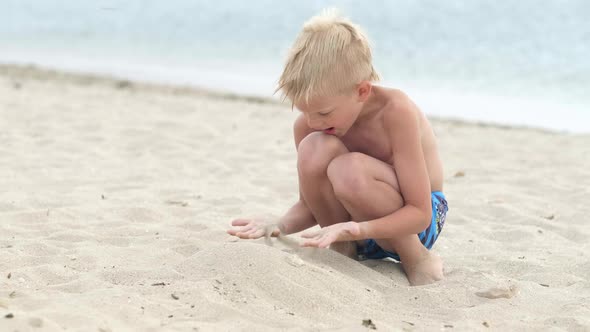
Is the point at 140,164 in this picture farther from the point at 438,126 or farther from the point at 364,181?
the point at 438,126

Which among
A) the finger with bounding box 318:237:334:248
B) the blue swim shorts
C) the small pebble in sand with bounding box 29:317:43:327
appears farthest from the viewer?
the blue swim shorts

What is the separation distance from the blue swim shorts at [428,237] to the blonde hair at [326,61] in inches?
24.0

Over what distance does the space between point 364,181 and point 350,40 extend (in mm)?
486

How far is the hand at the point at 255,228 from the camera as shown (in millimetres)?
2961

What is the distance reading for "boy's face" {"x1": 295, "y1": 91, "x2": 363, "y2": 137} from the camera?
8.86ft

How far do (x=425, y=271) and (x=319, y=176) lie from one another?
53cm

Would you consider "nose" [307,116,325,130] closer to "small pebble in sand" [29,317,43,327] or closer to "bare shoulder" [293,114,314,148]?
"bare shoulder" [293,114,314,148]

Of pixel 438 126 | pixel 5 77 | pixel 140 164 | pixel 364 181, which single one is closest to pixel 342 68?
pixel 364 181

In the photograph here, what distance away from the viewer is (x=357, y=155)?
2834 millimetres

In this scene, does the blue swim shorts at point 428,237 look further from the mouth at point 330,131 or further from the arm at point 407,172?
the mouth at point 330,131

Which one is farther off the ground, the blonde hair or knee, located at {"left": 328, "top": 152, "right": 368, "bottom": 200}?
the blonde hair

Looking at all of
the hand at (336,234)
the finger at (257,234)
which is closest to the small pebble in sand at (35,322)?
the hand at (336,234)

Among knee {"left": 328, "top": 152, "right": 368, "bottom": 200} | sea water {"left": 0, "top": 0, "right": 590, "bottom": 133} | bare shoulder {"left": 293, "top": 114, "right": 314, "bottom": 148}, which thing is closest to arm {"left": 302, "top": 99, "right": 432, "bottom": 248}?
knee {"left": 328, "top": 152, "right": 368, "bottom": 200}

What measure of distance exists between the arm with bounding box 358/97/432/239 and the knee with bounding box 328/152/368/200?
0.12m
